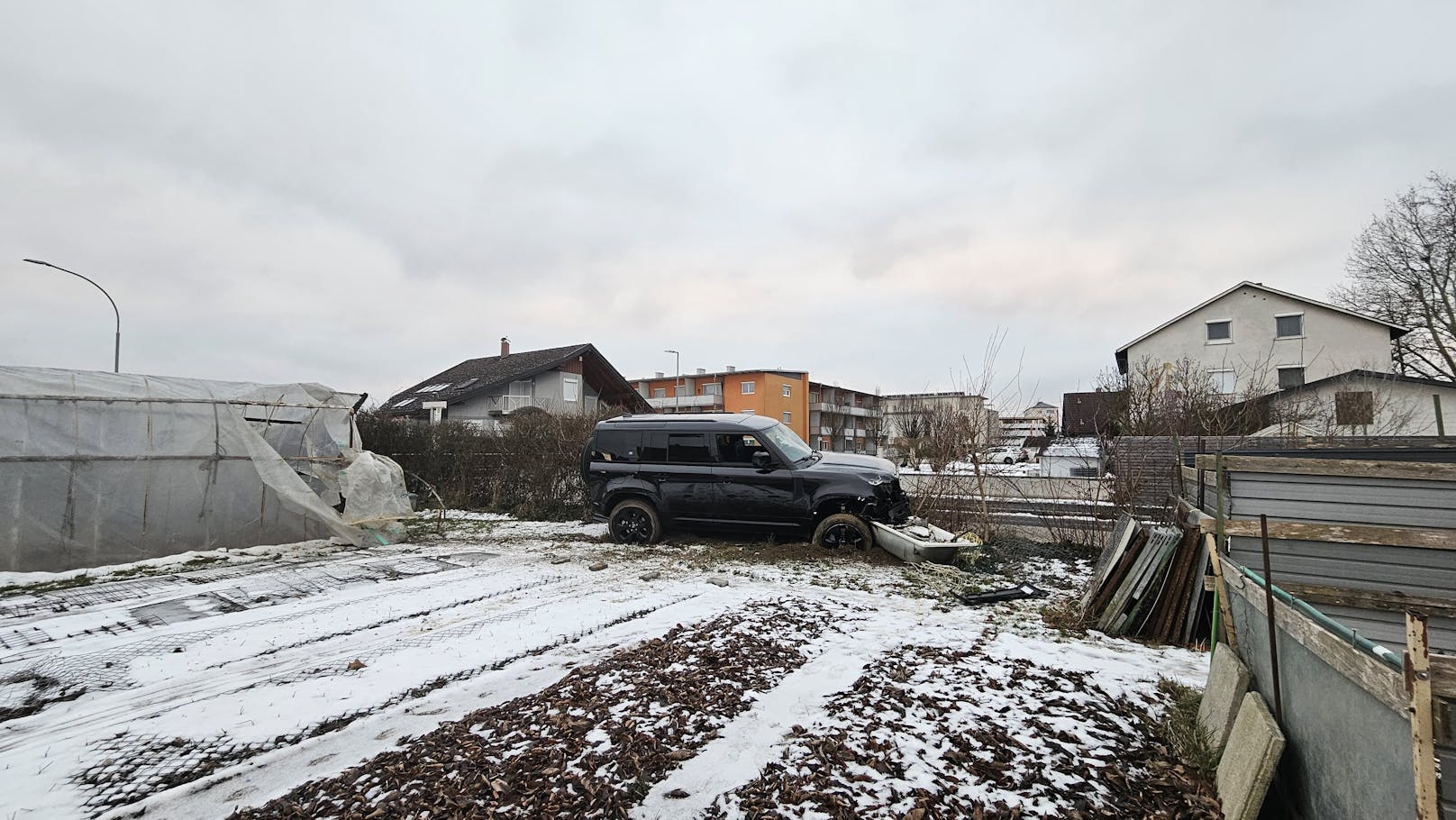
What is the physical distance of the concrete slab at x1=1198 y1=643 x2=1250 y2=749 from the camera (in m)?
3.12

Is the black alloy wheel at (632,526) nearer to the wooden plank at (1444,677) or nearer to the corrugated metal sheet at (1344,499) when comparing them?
the corrugated metal sheet at (1344,499)

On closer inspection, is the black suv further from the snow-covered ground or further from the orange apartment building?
the orange apartment building

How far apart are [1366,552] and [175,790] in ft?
22.6

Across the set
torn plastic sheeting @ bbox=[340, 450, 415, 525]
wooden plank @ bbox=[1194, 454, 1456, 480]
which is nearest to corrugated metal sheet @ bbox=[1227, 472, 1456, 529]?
wooden plank @ bbox=[1194, 454, 1456, 480]

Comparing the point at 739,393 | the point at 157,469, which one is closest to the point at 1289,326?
the point at 739,393

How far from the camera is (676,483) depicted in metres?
9.58

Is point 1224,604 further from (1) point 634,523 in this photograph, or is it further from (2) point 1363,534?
(1) point 634,523

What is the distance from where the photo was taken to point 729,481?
9289mm

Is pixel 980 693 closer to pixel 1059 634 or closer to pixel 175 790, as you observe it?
pixel 1059 634

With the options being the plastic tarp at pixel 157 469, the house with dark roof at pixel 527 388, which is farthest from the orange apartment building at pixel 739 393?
the plastic tarp at pixel 157 469

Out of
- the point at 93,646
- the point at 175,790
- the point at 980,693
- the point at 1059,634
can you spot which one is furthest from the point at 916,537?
the point at 93,646

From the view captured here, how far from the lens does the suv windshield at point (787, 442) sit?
9.21 m

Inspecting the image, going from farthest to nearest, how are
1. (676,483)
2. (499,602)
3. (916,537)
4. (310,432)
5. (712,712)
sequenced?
(310,432) → (676,483) → (916,537) → (499,602) → (712,712)

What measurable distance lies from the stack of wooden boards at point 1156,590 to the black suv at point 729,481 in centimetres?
330
